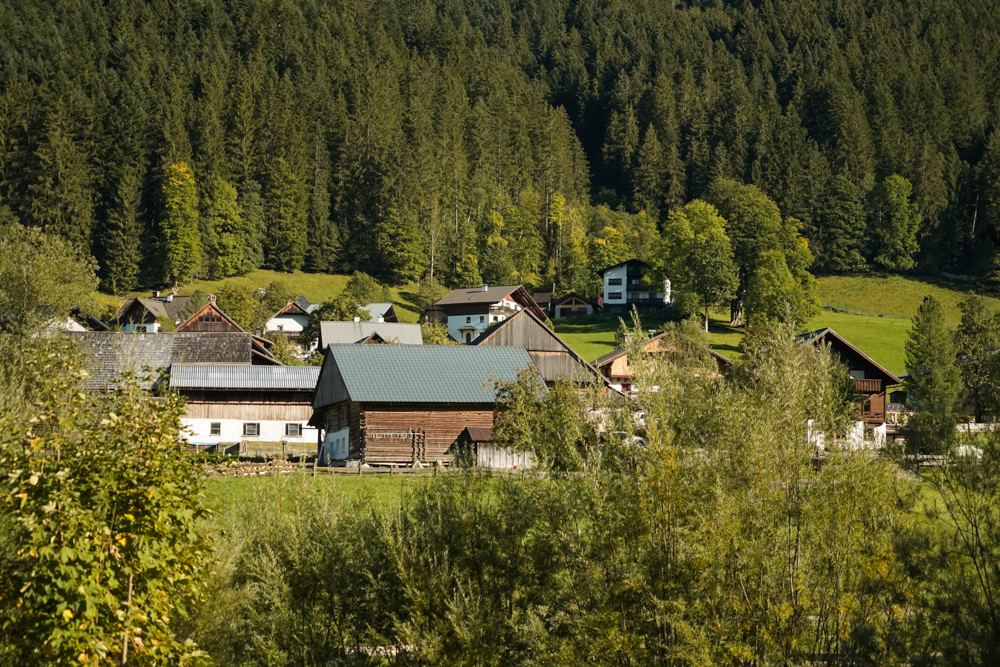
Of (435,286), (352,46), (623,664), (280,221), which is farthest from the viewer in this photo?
(352,46)

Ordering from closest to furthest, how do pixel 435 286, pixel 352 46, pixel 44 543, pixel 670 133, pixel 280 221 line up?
1. pixel 44 543
2. pixel 435 286
3. pixel 280 221
4. pixel 670 133
5. pixel 352 46

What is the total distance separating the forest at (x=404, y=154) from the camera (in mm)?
127188

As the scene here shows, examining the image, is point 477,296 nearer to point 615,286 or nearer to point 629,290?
point 615,286

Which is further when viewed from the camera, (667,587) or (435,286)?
(435,286)

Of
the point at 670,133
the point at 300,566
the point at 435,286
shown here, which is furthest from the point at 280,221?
the point at 300,566

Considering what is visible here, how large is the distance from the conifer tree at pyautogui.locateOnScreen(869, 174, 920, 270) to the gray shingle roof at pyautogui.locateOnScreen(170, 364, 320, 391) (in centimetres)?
9343

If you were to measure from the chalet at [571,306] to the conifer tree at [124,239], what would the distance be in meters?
50.8

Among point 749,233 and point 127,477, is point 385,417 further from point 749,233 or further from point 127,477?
point 749,233

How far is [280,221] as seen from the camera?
135875 millimetres

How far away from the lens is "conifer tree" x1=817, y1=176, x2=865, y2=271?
412 feet

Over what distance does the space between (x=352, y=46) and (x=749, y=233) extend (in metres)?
113

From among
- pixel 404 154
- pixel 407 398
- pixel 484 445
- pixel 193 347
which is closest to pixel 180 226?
pixel 404 154

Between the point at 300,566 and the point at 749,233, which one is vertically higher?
the point at 749,233

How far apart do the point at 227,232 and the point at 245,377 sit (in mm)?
79094
